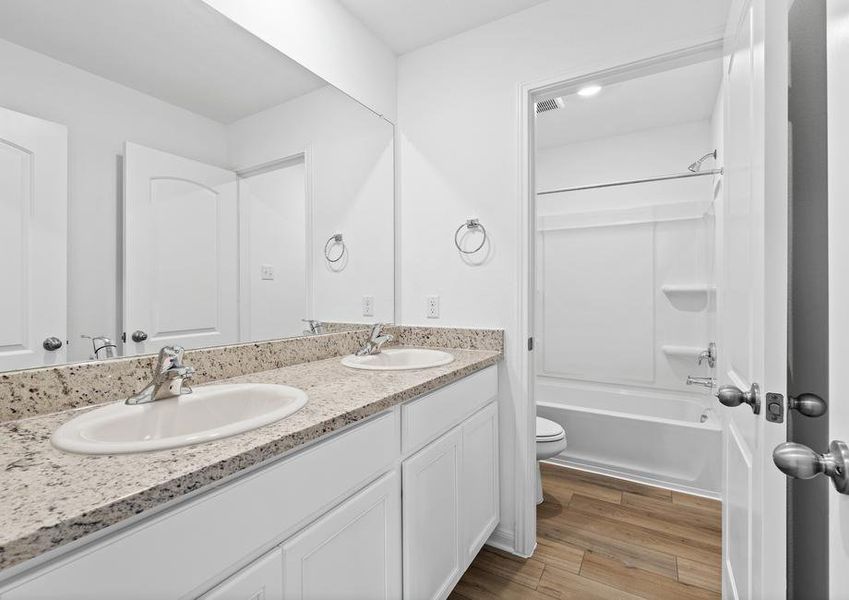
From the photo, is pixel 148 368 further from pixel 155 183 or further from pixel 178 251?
pixel 155 183

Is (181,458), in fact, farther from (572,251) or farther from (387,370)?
(572,251)

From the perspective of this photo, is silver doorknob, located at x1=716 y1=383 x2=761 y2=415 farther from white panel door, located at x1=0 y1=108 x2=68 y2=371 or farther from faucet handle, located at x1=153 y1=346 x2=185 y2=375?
white panel door, located at x1=0 y1=108 x2=68 y2=371

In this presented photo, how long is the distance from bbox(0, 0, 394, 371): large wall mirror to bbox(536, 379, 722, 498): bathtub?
175cm

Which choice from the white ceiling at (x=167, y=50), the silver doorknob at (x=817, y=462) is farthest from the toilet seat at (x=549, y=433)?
the white ceiling at (x=167, y=50)

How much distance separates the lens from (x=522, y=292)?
182cm

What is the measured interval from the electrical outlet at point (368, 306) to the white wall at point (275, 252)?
1.17 ft

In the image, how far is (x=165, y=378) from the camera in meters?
1.06

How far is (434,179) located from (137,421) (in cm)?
157

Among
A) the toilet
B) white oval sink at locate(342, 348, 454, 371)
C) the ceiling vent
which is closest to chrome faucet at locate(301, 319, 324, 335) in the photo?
white oval sink at locate(342, 348, 454, 371)

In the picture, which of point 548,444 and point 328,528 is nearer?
point 328,528

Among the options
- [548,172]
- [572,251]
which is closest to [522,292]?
[572,251]

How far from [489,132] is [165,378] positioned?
160 cm

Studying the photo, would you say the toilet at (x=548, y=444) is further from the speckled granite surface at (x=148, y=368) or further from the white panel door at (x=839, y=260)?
the white panel door at (x=839, y=260)

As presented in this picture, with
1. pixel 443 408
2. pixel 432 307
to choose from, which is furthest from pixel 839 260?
pixel 432 307
